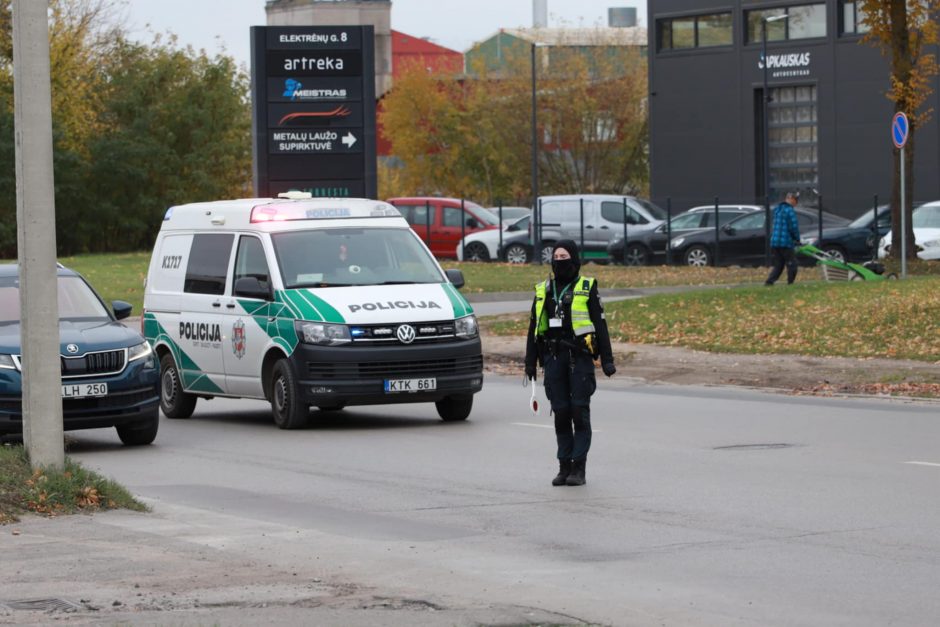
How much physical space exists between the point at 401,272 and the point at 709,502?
6036 mm

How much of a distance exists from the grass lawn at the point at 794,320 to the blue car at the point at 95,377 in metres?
9.58

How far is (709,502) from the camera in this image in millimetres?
11055

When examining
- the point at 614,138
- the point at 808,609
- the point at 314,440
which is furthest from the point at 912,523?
the point at 614,138

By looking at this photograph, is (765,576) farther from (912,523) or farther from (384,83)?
(384,83)

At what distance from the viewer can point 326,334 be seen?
50.8 feet

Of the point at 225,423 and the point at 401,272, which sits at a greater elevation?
the point at 401,272

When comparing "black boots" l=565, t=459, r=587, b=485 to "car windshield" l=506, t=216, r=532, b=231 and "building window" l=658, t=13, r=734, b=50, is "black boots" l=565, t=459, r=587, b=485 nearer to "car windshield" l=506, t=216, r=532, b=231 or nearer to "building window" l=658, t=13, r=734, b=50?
"car windshield" l=506, t=216, r=532, b=231

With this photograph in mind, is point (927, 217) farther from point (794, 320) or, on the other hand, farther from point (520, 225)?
point (794, 320)

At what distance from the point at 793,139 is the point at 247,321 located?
42342mm

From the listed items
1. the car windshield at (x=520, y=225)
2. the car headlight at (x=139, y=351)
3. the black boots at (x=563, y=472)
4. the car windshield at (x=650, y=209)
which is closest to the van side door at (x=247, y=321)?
the car headlight at (x=139, y=351)

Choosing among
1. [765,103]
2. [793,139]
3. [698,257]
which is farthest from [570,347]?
[793,139]

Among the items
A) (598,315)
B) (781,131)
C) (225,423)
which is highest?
(781,131)

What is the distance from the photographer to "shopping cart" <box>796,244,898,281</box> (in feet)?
94.9

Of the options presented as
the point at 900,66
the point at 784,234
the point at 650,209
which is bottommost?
the point at 784,234
